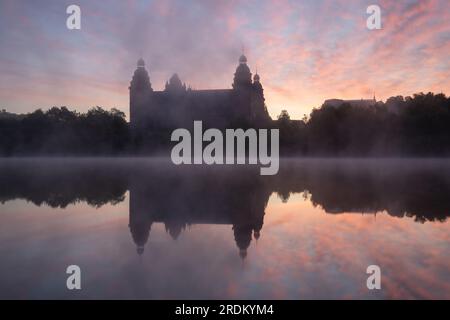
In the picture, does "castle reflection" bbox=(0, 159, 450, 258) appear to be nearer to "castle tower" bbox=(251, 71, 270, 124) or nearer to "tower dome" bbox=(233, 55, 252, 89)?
"castle tower" bbox=(251, 71, 270, 124)

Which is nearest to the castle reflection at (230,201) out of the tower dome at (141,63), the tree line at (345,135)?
the tree line at (345,135)

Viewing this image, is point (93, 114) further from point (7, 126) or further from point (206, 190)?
point (206, 190)

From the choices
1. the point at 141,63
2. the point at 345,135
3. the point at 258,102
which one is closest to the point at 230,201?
the point at 345,135

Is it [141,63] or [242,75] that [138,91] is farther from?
[242,75]

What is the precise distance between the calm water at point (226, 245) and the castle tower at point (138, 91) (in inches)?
3600

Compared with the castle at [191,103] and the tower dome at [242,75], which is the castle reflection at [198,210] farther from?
the tower dome at [242,75]

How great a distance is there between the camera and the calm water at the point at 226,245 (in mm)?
5941

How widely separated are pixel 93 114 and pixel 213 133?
1212 inches

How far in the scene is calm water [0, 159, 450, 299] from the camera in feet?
19.5

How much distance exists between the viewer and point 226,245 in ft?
28.0

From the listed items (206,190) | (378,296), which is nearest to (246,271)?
(378,296)

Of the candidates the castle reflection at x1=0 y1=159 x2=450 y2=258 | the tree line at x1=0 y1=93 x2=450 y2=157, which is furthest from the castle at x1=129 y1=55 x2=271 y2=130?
the castle reflection at x1=0 y1=159 x2=450 y2=258

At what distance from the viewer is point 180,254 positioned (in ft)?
25.6
